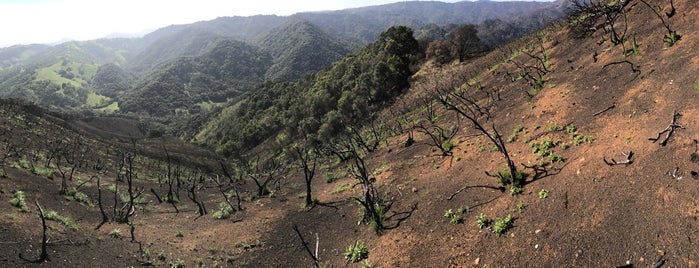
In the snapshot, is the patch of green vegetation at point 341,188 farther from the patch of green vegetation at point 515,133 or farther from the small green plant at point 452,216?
the patch of green vegetation at point 515,133

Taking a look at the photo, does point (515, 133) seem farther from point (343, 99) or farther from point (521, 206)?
point (343, 99)

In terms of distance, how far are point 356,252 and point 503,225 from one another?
513 cm

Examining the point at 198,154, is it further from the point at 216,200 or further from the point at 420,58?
the point at 216,200

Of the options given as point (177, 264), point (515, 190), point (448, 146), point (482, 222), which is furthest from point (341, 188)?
point (515, 190)

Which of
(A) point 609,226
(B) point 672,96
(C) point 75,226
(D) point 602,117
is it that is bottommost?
(C) point 75,226

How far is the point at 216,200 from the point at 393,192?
59.7 feet

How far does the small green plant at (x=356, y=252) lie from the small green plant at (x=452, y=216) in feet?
10.1

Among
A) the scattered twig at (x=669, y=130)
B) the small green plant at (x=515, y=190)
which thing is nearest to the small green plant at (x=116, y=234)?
the small green plant at (x=515, y=190)

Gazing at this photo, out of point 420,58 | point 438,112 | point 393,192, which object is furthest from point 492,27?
point 393,192

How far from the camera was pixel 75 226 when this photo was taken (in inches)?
686

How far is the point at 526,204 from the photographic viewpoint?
11.3 meters

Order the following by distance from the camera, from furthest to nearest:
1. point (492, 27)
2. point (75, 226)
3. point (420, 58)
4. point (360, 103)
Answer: point (492, 27)
point (420, 58)
point (360, 103)
point (75, 226)

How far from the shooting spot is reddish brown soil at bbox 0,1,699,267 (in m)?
8.79

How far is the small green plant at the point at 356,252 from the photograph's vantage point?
43.3 feet
